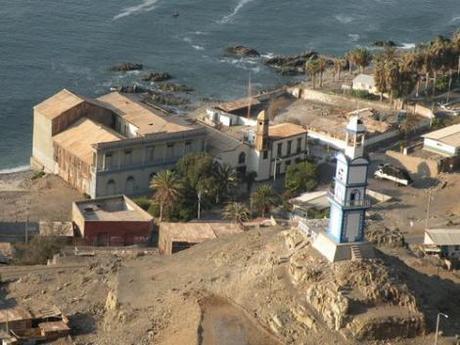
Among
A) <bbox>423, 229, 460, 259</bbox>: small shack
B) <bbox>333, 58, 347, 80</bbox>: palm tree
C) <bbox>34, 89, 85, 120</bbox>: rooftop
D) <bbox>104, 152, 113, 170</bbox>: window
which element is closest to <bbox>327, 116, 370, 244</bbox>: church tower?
<bbox>423, 229, 460, 259</bbox>: small shack

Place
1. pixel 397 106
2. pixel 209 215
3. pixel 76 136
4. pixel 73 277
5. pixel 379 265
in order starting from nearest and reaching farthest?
pixel 379 265
pixel 73 277
pixel 209 215
pixel 76 136
pixel 397 106

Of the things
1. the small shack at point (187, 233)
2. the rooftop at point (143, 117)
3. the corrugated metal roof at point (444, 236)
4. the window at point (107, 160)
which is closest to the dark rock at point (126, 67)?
the rooftop at point (143, 117)

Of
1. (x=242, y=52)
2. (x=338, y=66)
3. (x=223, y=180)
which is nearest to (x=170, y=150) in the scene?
(x=223, y=180)

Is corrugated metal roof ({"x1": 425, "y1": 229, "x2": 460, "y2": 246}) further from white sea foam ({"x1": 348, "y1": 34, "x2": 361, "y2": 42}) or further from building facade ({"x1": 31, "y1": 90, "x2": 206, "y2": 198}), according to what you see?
white sea foam ({"x1": 348, "y1": 34, "x2": 361, "y2": 42})

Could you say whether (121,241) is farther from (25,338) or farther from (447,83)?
(447,83)

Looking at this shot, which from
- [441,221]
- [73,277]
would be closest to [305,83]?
[441,221]

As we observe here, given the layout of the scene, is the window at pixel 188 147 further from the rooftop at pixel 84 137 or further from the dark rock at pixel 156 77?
the dark rock at pixel 156 77
